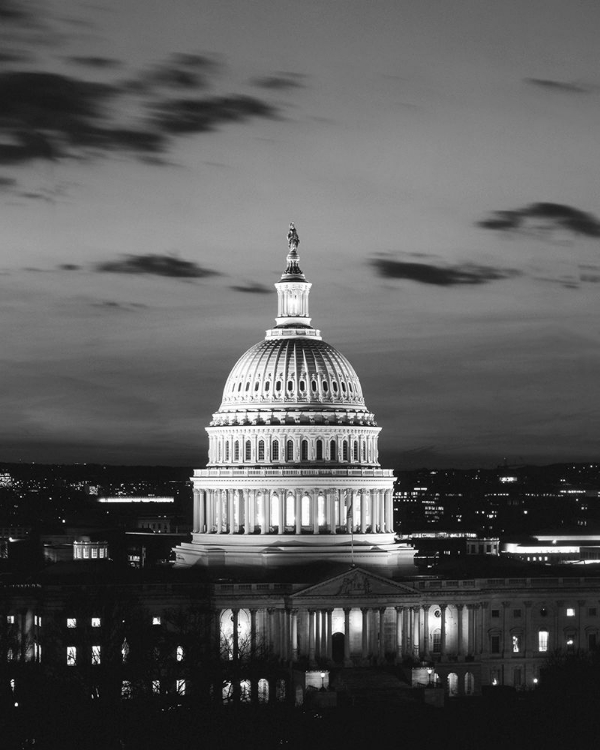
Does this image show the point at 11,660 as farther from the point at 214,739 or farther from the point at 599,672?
the point at 599,672

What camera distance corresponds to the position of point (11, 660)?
183 meters

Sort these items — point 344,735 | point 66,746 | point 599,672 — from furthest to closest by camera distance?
point 599,672 < point 344,735 < point 66,746

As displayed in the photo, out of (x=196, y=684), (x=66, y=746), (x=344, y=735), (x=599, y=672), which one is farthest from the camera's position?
(x=599, y=672)

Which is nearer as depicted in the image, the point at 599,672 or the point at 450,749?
the point at 450,749

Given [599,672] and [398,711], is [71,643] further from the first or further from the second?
[599,672]

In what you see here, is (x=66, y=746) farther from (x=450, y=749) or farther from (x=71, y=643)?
(x=71, y=643)

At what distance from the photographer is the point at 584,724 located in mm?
168500

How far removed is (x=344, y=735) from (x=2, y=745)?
23165 mm

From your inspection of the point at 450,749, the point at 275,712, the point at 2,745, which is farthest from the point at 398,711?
the point at 2,745

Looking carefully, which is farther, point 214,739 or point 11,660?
point 11,660

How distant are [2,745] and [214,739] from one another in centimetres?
1296

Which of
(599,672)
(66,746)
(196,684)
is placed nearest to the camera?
(66,746)

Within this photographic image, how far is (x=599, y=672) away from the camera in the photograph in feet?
632

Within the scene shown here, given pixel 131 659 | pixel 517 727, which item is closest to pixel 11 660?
pixel 131 659
